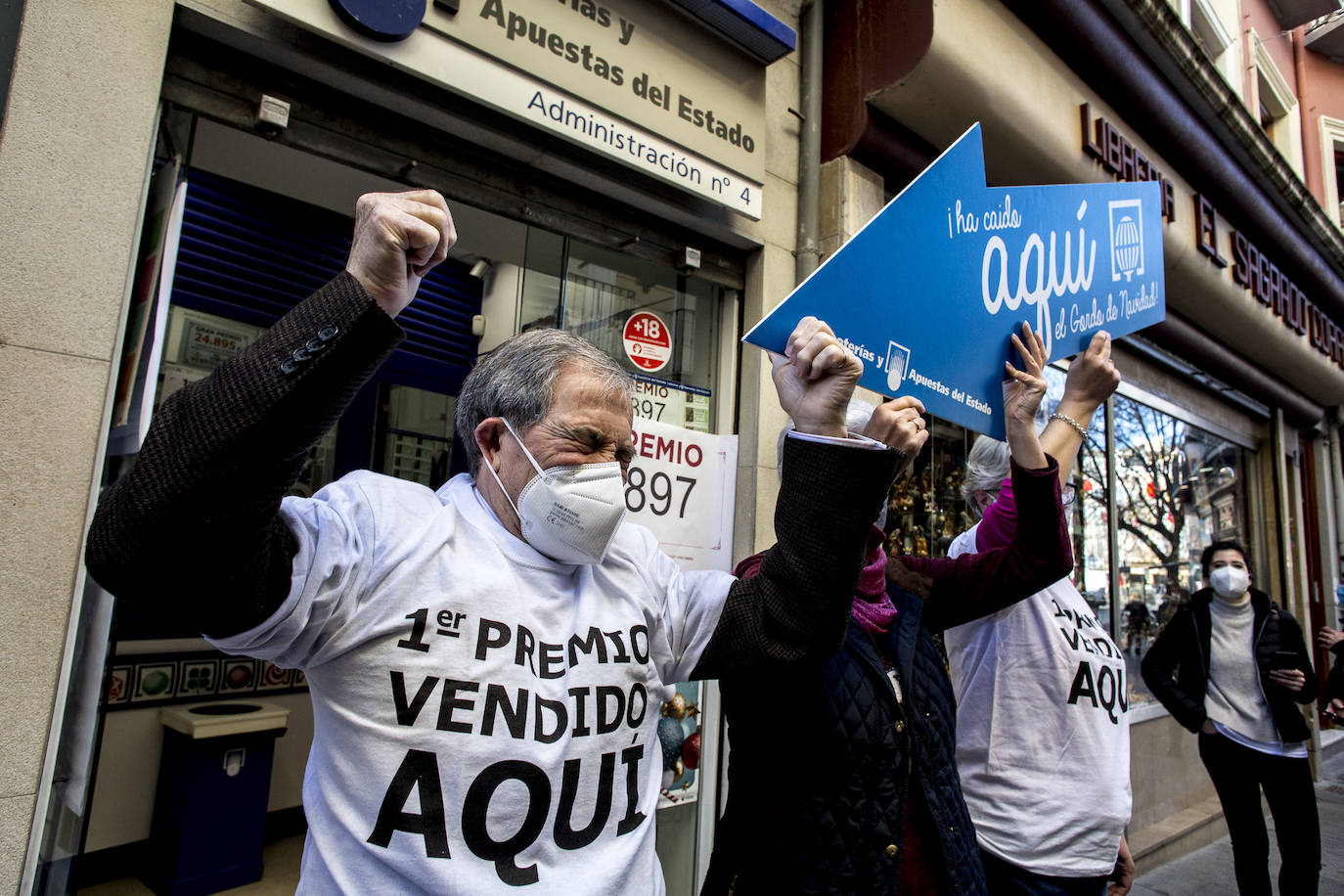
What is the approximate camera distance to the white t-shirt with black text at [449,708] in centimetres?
110

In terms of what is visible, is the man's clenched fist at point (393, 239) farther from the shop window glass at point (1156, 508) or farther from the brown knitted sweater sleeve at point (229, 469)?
Answer: the shop window glass at point (1156, 508)

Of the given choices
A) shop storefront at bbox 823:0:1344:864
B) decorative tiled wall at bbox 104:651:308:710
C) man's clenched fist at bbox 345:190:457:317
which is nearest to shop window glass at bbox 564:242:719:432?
shop storefront at bbox 823:0:1344:864

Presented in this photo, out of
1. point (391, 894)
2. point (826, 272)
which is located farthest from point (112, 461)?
point (826, 272)

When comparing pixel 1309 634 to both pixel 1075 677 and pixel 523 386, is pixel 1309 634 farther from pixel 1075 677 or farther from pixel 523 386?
pixel 523 386

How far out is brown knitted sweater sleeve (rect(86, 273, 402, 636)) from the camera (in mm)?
904

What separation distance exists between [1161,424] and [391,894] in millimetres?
8491

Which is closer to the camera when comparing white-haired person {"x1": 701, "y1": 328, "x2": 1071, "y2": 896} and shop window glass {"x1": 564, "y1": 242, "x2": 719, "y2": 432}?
white-haired person {"x1": 701, "y1": 328, "x2": 1071, "y2": 896}

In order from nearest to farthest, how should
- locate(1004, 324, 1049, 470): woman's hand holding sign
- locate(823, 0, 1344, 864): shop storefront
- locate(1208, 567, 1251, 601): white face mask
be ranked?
locate(1004, 324, 1049, 470): woman's hand holding sign < locate(1208, 567, 1251, 601): white face mask < locate(823, 0, 1344, 864): shop storefront

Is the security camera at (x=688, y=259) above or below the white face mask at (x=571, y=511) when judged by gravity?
above

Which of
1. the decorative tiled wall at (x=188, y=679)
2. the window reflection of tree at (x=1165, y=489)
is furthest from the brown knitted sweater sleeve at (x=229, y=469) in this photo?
the window reflection of tree at (x=1165, y=489)

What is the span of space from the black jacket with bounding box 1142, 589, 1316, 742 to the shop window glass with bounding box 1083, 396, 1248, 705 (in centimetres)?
231

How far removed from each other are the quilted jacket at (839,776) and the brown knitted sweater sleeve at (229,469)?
0.88m

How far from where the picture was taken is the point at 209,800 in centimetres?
394

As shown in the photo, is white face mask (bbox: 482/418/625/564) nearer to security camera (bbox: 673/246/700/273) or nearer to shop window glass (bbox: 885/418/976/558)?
security camera (bbox: 673/246/700/273)
